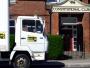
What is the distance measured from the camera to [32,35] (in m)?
23.0

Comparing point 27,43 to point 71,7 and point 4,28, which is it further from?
point 71,7

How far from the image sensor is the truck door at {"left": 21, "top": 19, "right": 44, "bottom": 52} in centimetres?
2297

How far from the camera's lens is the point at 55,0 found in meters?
36.9

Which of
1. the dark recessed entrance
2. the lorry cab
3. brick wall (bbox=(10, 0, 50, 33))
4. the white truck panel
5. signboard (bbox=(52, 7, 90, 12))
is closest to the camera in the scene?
the white truck panel

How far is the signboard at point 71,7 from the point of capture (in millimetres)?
33719

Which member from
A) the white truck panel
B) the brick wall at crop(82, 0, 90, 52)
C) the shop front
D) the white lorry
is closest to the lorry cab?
the white lorry

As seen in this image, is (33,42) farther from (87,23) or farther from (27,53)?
(87,23)

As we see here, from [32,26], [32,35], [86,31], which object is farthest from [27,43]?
[86,31]

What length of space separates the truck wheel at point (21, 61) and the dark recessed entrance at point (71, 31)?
44.9 feet

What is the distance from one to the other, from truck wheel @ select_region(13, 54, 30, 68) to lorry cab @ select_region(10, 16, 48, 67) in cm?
20

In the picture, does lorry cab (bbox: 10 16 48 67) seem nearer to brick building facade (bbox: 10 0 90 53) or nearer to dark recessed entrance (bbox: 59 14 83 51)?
brick building facade (bbox: 10 0 90 53)

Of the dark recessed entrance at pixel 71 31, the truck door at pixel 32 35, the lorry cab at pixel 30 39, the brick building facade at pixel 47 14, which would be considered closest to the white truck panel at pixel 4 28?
the lorry cab at pixel 30 39

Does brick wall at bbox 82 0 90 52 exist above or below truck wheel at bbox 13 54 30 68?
above

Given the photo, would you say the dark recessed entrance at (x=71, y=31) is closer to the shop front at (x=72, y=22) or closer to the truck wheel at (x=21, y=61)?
the shop front at (x=72, y=22)
